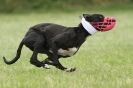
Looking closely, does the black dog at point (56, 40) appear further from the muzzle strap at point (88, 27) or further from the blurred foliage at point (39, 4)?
the blurred foliage at point (39, 4)

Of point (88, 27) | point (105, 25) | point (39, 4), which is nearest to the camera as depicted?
point (105, 25)

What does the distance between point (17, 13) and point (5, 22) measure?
650 centimetres

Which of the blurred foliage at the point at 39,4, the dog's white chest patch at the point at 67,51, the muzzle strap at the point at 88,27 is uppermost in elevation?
the muzzle strap at the point at 88,27

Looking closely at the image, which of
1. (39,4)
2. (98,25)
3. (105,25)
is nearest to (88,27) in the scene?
(98,25)

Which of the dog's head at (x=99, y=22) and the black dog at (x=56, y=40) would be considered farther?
the black dog at (x=56, y=40)

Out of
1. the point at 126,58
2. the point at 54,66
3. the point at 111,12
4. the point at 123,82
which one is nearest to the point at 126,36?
the point at 126,58

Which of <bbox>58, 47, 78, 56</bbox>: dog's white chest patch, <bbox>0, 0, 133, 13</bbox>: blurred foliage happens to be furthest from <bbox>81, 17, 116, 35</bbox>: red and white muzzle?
<bbox>0, 0, 133, 13</bbox>: blurred foliage

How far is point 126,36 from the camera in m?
20.6

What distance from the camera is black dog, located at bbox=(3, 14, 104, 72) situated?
29.9 feet

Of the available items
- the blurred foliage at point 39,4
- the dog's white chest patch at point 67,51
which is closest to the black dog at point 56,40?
the dog's white chest patch at point 67,51

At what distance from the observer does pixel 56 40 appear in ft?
30.2

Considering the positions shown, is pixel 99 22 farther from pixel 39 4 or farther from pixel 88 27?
pixel 39 4

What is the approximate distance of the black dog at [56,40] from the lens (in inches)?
359

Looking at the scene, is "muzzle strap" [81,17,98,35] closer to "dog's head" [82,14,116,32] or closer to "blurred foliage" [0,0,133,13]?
"dog's head" [82,14,116,32]
